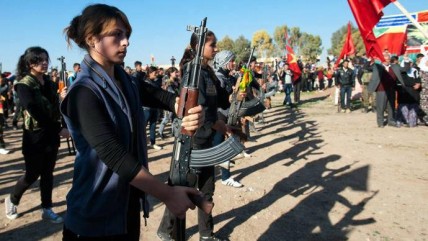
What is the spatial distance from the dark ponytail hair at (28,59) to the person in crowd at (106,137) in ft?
8.27

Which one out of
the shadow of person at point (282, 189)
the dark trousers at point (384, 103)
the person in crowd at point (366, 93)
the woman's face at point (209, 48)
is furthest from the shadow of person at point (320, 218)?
the person in crowd at point (366, 93)

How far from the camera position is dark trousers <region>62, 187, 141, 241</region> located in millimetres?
1908

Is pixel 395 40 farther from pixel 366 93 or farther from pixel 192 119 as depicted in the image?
pixel 192 119

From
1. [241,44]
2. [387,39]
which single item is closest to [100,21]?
[387,39]

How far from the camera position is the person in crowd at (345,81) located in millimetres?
14555

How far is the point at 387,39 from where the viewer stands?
51.2 ft

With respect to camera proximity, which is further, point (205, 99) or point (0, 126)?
point (0, 126)

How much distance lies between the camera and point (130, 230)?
2.07 m

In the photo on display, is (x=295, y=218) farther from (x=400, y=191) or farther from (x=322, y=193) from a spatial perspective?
(x=400, y=191)

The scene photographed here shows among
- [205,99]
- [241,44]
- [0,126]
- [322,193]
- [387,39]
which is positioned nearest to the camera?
[205,99]

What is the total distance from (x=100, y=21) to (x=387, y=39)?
16572 mm

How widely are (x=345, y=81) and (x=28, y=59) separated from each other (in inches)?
519

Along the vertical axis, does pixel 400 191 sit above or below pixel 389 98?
below

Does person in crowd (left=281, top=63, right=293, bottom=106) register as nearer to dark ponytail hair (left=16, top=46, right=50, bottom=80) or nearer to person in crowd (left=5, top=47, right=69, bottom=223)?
person in crowd (left=5, top=47, right=69, bottom=223)
